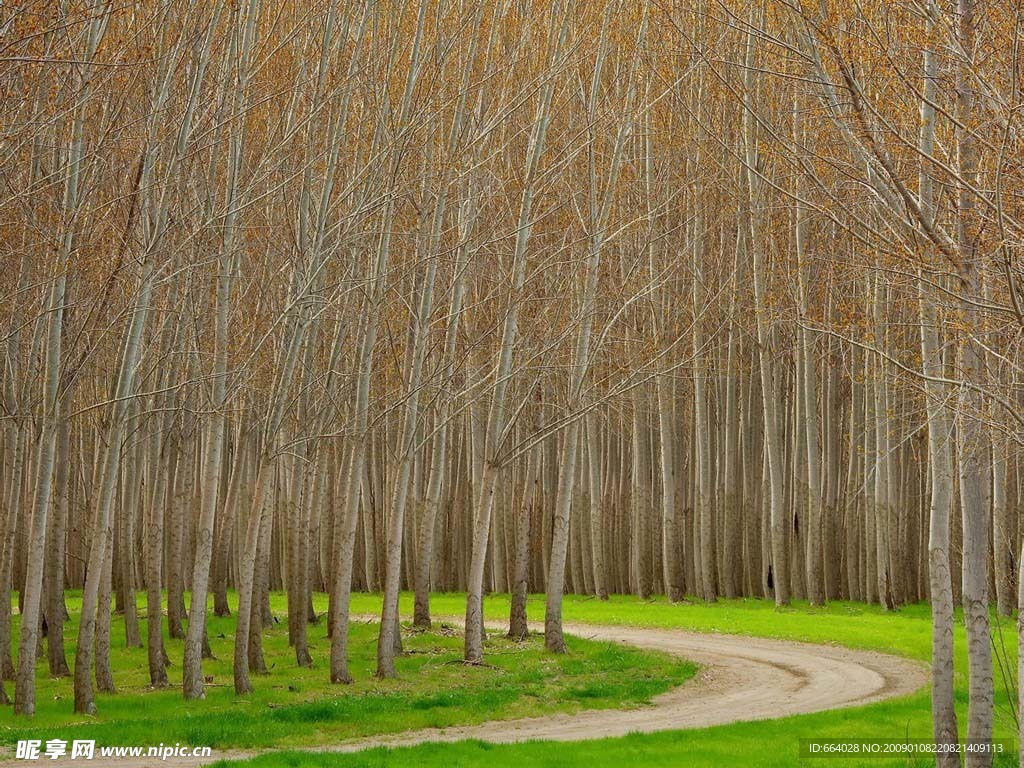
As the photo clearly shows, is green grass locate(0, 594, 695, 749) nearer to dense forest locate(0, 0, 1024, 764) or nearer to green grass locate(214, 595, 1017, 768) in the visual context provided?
dense forest locate(0, 0, 1024, 764)

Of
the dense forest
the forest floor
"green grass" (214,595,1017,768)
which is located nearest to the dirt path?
Result: the forest floor

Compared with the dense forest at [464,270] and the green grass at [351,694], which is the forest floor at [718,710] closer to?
the green grass at [351,694]

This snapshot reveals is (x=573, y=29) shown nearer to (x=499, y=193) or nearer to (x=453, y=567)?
(x=499, y=193)

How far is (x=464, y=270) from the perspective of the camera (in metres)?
16.1

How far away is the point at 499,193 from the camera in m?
19.6

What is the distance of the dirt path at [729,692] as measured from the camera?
11852mm

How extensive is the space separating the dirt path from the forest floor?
0.02 m

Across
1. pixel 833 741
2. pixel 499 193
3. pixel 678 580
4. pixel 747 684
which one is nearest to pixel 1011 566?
pixel 678 580

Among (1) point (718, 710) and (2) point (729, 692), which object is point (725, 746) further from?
(2) point (729, 692)

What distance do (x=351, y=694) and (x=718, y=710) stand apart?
4.42 metres

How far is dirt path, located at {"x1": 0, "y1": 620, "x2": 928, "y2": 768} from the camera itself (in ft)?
38.9

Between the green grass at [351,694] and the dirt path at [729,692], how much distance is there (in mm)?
448

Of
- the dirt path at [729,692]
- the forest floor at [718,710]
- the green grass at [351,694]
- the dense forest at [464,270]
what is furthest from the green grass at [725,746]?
the green grass at [351,694]

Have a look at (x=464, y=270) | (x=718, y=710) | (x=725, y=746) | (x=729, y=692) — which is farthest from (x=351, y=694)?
(x=464, y=270)
